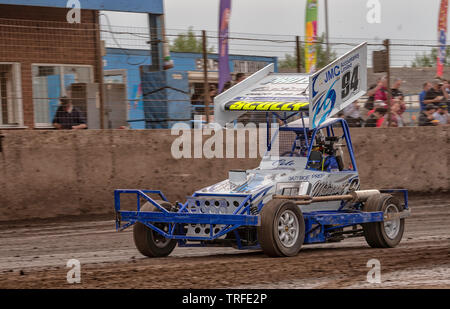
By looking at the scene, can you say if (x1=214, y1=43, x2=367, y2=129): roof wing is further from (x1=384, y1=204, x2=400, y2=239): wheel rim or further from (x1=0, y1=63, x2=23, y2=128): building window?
(x1=0, y1=63, x2=23, y2=128): building window

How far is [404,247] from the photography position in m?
9.92

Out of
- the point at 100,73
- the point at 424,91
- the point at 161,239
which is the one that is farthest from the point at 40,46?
the point at 424,91

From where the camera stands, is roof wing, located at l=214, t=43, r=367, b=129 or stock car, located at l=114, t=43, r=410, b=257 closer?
stock car, located at l=114, t=43, r=410, b=257

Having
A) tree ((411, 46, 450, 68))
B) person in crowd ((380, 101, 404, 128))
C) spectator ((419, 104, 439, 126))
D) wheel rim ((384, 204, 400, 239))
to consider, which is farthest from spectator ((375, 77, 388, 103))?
wheel rim ((384, 204, 400, 239))

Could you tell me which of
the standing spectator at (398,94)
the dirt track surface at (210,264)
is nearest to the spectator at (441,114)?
the standing spectator at (398,94)

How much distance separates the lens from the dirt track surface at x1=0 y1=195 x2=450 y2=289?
7273 millimetres

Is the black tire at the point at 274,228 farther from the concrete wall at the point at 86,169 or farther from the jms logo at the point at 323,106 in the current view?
the concrete wall at the point at 86,169

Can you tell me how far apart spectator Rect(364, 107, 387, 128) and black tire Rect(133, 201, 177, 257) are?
8.29m

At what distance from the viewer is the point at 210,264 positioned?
845 cm

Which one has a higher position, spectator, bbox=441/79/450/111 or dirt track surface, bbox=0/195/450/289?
spectator, bbox=441/79/450/111
